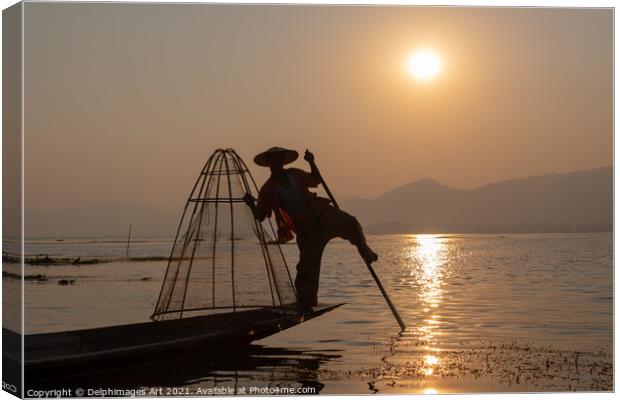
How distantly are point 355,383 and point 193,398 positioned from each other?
64.2 inches

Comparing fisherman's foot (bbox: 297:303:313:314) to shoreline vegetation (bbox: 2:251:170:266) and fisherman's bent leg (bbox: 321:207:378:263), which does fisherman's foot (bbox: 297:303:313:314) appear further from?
shoreline vegetation (bbox: 2:251:170:266)

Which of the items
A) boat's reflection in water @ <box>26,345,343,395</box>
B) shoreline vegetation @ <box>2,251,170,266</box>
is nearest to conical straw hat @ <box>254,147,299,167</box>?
boat's reflection in water @ <box>26,345,343,395</box>

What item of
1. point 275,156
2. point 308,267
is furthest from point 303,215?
point 275,156

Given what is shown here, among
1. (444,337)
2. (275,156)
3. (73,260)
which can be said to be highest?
(275,156)

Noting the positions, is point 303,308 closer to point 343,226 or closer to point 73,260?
point 343,226

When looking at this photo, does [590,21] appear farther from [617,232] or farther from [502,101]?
[617,232]

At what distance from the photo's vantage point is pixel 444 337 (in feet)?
41.4

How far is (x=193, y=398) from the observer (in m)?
10.7

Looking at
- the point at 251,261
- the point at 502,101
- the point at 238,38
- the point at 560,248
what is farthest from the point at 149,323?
the point at 560,248

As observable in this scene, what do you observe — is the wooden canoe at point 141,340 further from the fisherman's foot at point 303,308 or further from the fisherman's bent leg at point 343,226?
the fisherman's bent leg at point 343,226

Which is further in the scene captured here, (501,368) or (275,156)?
(275,156)

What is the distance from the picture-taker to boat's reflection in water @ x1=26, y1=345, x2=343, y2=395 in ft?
35.1

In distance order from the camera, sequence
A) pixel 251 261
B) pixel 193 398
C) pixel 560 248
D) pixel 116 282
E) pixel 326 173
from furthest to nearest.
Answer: pixel 116 282 → pixel 560 248 → pixel 251 261 → pixel 326 173 → pixel 193 398

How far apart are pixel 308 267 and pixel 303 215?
65cm
